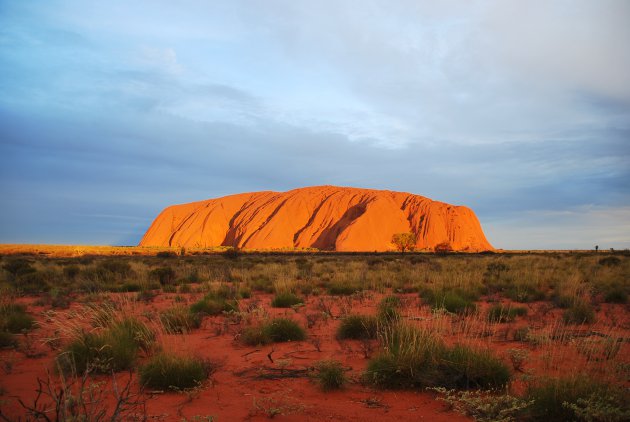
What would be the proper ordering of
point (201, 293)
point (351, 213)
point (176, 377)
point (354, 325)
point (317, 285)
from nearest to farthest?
point (176, 377), point (354, 325), point (201, 293), point (317, 285), point (351, 213)

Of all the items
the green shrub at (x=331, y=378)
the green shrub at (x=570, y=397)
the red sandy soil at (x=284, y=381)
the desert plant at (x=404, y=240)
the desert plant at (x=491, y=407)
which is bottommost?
the red sandy soil at (x=284, y=381)

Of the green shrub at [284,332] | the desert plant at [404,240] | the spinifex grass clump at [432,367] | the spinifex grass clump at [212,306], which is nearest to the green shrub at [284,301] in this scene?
the spinifex grass clump at [212,306]

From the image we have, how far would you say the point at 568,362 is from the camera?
4691mm

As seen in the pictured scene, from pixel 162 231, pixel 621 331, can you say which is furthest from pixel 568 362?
pixel 162 231

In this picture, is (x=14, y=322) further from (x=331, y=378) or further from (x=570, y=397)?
(x=570, y=397)

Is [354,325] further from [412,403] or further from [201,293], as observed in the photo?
[201,293]

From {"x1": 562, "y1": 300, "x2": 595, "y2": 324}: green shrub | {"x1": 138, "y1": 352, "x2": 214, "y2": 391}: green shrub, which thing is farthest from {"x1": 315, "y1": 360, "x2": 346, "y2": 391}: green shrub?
{"x1": 562, "y1": 300, "x2": 595, "y2": 324}: green shrub

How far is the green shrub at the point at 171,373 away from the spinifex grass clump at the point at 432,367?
1.95 metres

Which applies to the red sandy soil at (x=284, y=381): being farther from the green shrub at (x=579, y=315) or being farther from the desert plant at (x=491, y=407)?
the green shrub at (x=579, y=315)

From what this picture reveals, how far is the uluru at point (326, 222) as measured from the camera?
75.8 m

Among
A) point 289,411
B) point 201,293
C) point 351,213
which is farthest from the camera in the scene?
point 351,213

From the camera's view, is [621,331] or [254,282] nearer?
[621,331]

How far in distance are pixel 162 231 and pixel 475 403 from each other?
106600 mm

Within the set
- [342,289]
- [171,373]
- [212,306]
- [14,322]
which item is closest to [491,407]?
[171,373]
